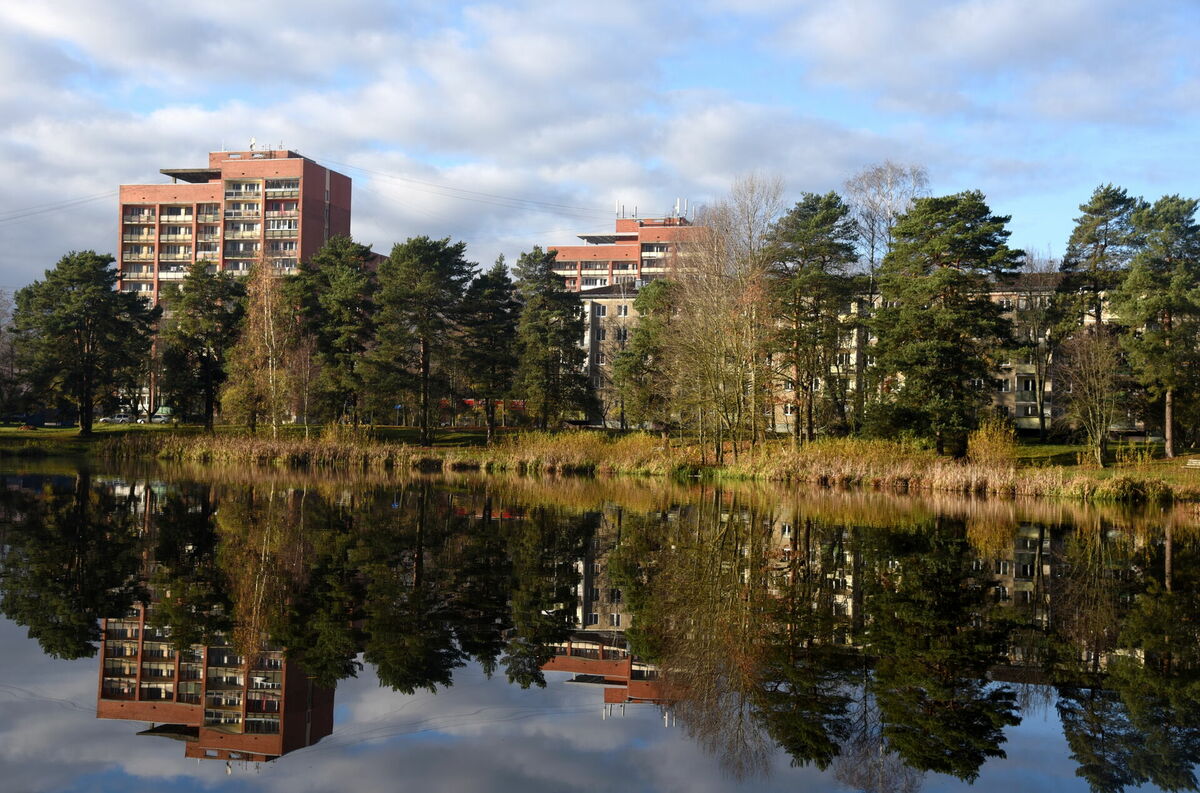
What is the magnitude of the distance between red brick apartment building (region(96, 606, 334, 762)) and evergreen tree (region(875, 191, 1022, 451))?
35.9 meters

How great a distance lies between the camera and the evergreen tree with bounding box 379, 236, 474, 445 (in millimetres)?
50812

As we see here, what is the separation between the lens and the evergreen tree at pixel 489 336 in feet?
178

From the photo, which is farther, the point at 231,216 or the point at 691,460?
the point at 231,216

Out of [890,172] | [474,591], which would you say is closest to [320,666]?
[474,591]

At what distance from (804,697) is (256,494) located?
20.3 metres

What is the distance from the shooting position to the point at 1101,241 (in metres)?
53.5

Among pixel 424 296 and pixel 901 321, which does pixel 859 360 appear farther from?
pixel 424 296

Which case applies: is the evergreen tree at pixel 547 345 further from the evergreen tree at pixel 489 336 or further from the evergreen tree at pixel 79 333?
the evergreen tree at pixel 79 333

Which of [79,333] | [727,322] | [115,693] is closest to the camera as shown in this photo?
[115,693]

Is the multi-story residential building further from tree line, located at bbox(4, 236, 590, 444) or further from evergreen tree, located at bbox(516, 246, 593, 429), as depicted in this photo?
tree line, located at bbox(4, 236, 590, 444)

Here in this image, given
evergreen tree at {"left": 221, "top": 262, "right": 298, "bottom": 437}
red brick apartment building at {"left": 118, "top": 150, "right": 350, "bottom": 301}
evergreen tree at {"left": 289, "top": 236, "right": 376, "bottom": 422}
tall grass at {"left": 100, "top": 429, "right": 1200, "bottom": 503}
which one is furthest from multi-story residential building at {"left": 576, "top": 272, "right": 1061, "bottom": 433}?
red brick apartment building at {"left": 118, "top": 150, "right": 350, "bottom": 301}

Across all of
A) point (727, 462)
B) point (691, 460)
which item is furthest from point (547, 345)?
point (727, 462)

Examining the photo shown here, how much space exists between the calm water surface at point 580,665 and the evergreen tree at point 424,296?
116ft

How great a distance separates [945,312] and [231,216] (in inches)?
3624
